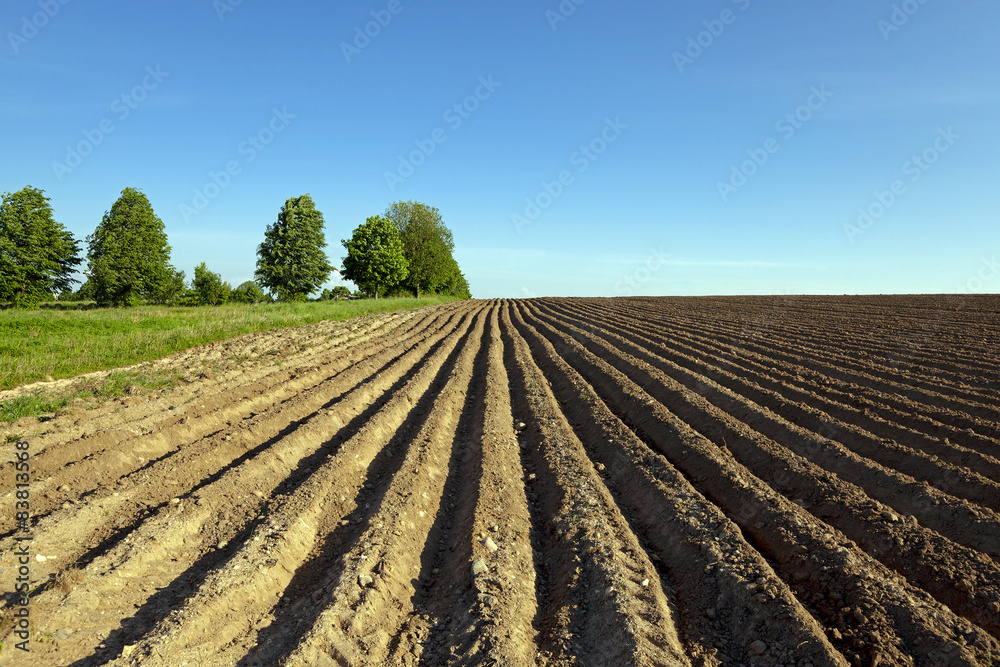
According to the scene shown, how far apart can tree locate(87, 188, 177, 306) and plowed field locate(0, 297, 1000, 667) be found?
109ft

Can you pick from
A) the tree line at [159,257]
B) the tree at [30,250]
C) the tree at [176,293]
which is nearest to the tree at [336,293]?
the tree line at [159,257]

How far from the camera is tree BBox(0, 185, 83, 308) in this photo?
28.3 meters

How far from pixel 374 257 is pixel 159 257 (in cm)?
1763

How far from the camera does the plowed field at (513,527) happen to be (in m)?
3.22

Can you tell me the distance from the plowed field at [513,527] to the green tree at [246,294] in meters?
68.3

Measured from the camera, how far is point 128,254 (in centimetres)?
3434

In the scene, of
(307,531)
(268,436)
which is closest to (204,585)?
(307,531)

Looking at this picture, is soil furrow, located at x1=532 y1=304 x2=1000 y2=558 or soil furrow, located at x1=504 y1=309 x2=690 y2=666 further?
soil furrow, located at x1=532 y1=304 x2=1000 y2=558

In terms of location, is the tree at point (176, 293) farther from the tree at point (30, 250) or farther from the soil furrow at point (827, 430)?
the soil furrow at point (827, 430)

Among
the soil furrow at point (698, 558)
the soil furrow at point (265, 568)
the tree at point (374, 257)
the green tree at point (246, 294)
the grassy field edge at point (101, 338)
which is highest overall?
the tree at point (374, 257)

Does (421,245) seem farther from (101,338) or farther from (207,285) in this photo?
(101,338)

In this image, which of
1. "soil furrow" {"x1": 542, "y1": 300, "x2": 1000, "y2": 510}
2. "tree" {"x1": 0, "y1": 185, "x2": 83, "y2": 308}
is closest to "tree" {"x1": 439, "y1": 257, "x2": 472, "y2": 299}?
"tree" {"x1": 0, "y1": 185, "x2": 83, "y2": 308}

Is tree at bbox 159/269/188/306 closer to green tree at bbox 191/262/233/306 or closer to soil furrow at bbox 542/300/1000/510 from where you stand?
green tree at bbox 191/262/233/306

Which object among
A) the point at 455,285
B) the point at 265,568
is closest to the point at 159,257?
the point at 265,568
